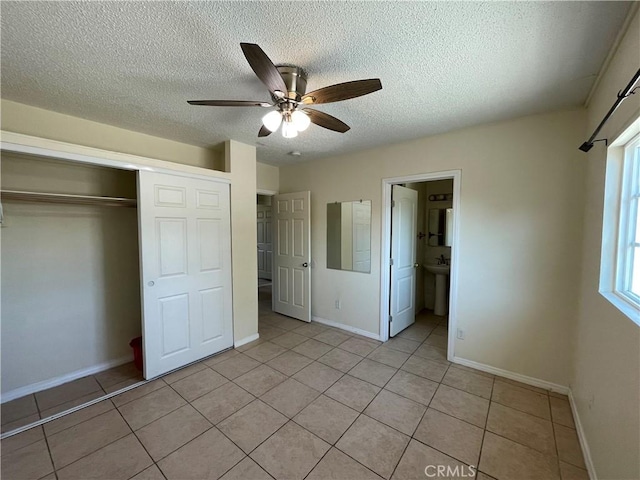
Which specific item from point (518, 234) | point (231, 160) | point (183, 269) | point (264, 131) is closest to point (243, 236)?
point (183, 269)

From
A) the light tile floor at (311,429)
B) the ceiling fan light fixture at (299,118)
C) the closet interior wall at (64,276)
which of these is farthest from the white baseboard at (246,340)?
the ceiling fan light fixture at (299,118)

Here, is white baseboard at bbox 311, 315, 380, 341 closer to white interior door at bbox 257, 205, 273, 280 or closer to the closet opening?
the closet opening

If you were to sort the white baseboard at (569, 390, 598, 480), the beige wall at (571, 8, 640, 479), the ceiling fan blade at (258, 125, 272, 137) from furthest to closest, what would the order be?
the ceiling fan blade at (258, 125, 272, 137)
the white baseboard at (569, 390, 598, 480)
the beige wall at (571, 8, 640, 479)

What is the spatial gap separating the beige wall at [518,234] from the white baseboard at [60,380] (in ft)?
11.8

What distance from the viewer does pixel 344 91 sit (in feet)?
4.76

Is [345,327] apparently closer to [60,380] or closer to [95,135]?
[60,380]

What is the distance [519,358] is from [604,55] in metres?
2.37

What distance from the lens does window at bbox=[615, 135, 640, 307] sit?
1382 millimetres

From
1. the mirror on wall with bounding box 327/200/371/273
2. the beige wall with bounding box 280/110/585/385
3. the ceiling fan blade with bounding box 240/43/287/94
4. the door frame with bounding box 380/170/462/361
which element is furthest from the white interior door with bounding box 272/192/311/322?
the ceiling fan blade with bounding box 240/43/287/94

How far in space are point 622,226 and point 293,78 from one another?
2.12m

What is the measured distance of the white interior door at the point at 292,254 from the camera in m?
3.84

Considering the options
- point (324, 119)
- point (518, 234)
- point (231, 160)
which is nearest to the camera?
point (324, 119)

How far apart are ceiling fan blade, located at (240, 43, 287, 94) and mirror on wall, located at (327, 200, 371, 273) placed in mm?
2165

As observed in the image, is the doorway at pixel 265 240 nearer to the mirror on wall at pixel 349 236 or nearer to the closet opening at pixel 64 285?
the mirror on wall at pixel 349 236
